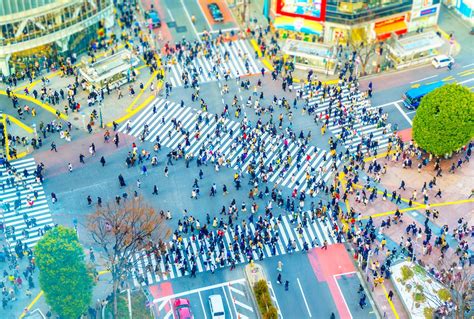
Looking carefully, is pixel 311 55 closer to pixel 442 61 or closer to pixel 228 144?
pixel 442 61

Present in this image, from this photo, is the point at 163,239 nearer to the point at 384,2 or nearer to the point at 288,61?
the point at 288,61

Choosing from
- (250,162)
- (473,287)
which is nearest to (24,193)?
(250,162)

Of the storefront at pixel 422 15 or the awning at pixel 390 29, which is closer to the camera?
A: the awning at pixel 390 29

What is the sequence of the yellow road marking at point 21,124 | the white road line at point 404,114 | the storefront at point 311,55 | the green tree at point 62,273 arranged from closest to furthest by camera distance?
the green tree at point 62,273
the yellow road marking at point 21,124
the white road line at point 404,114
the storefront at point 311,55

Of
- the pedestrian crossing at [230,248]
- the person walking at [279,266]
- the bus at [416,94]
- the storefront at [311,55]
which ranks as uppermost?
the storefront at [311,55]

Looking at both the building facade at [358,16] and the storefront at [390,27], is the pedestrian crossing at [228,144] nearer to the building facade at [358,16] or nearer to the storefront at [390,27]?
the building facade at [358,16]

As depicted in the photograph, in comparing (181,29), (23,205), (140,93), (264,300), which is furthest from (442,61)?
(23,205)

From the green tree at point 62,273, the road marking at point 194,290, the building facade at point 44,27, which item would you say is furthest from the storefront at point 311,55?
the green tree at point 62,273
